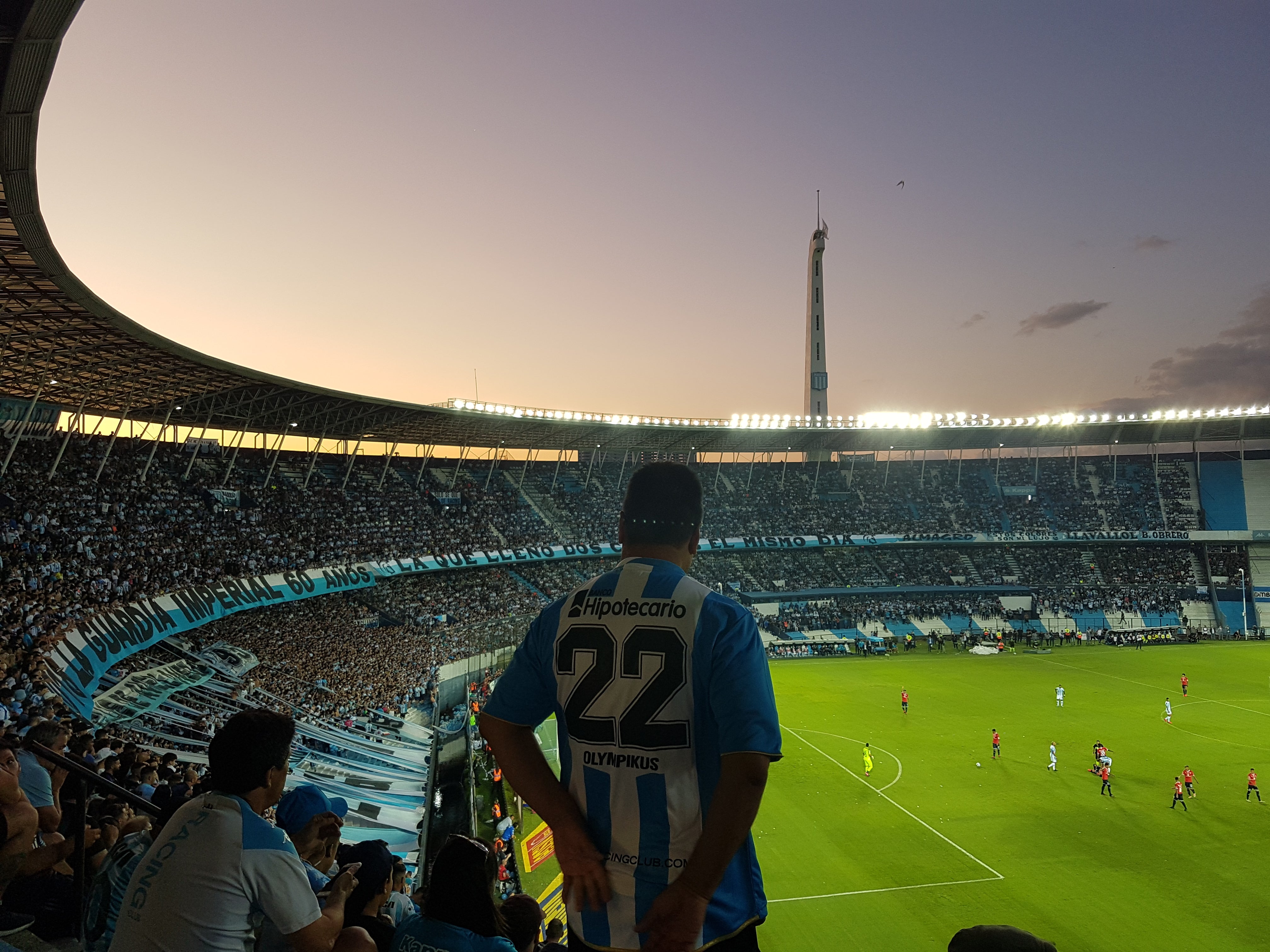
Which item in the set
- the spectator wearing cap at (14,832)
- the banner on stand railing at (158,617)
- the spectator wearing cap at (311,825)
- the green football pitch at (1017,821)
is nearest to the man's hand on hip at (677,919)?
the spectator wearing cap at (311,825)

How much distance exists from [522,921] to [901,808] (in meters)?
23.7

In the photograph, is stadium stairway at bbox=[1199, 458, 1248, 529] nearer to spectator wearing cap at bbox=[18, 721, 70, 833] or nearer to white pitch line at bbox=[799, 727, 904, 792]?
white pitch line at bbox=[799, 727, 904, 792]

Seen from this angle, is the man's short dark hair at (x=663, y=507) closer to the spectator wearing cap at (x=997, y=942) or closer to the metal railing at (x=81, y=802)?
the spectator wearing cap at (x=997, y=942)

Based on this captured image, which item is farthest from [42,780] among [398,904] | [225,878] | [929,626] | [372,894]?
[929,626]

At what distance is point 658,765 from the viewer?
239 cm

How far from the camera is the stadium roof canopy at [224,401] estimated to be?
1366cm

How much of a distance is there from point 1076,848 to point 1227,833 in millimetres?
5057

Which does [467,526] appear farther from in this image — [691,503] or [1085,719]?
[691,503]

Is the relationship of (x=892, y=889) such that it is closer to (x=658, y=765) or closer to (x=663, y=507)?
(x=658, y=765)

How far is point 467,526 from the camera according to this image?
5353 cm

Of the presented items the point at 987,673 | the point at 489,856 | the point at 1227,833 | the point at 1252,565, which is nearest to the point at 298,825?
the point at 489,856

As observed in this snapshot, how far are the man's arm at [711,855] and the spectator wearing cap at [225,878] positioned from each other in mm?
1526

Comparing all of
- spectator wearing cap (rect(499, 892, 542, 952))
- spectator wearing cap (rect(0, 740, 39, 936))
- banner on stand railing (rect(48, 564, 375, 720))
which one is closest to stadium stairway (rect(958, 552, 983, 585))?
banner on stand railing (rect(48, 564, 375, 720))

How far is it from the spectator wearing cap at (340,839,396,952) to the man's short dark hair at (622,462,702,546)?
7.67ft
